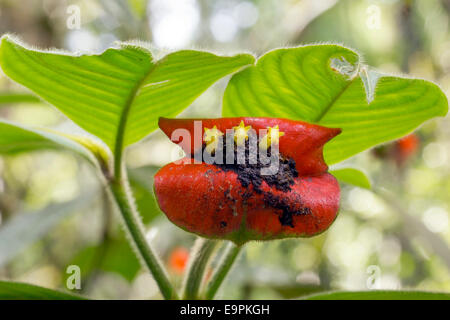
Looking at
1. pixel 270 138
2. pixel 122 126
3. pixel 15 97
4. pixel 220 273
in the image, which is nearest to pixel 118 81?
pixel 122 126

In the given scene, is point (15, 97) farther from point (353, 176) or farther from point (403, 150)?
point (403, 150)

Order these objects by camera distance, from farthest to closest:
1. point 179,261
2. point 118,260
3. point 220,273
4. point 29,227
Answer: point 179,261 < point 118,260 < point 29,227 < point 220,273

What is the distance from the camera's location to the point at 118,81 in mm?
686

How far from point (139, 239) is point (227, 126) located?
0.86 feet

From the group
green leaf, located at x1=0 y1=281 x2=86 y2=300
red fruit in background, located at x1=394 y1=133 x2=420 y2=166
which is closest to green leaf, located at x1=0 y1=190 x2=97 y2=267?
green leaf, located at x1=0 y1=281 x2=86 y2=300

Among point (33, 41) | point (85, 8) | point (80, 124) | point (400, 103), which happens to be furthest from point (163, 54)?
point (85, 8)

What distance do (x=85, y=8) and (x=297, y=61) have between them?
128 inches

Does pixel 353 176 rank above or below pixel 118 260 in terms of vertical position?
below

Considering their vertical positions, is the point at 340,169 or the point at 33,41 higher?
the point at 33,41

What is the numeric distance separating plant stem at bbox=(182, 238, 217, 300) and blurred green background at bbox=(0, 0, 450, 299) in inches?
11.3

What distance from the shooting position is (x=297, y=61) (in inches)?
27.5

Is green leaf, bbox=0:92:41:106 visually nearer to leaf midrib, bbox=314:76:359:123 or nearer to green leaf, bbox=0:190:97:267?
green leaf, bbox=0:190:97:267

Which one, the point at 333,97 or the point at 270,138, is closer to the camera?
the point at 270,138
